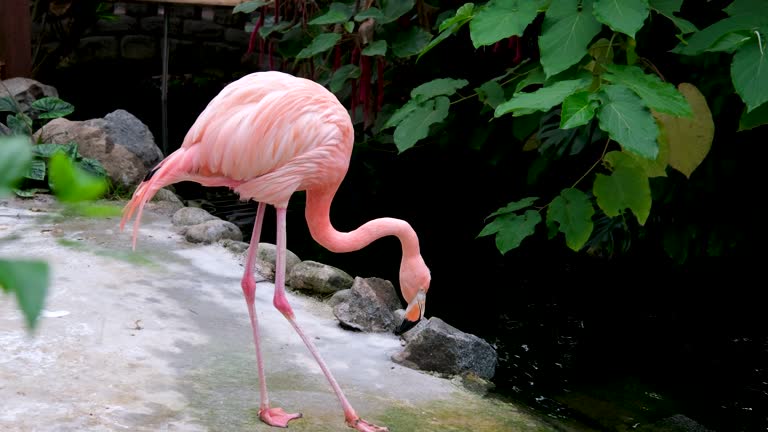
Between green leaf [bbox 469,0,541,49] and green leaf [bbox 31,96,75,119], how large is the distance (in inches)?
167

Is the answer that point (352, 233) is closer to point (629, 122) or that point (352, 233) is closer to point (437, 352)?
point (437, 352)

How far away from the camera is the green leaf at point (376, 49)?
5.12 meters

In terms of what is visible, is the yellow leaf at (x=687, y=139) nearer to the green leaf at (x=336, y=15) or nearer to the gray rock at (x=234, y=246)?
the green leaf at (x=336, y=15)

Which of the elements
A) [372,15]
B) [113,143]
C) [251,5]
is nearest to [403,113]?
[372,15]

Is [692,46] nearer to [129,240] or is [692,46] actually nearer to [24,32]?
[129,240]

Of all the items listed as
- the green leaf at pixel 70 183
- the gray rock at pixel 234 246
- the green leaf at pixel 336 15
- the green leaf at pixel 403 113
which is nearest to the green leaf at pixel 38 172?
the gray rock at pixel 234 246

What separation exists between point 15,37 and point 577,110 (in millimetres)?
5816

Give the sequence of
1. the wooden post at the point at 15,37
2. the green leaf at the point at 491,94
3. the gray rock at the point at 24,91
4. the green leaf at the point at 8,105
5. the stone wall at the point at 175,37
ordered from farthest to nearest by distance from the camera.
Answer: the stone wall at the point at 175,37 < the wooden post at the point at 15,37 < the gray rock at the point at 24,91 < the green leaf at the point at 8,105 < the green leaf at the point at 491,94

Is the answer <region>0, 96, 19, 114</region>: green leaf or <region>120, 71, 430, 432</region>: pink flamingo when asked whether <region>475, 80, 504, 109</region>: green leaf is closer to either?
<region>120, 71, 430, 432</region>: pink flamingo

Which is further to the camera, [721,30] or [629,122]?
[721,30]

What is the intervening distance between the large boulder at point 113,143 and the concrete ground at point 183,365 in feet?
6.02

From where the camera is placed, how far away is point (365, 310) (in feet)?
14.4

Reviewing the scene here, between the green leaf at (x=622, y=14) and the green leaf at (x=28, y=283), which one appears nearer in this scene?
the green leaf at (x=28, y=283)

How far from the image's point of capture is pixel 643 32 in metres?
3.96
